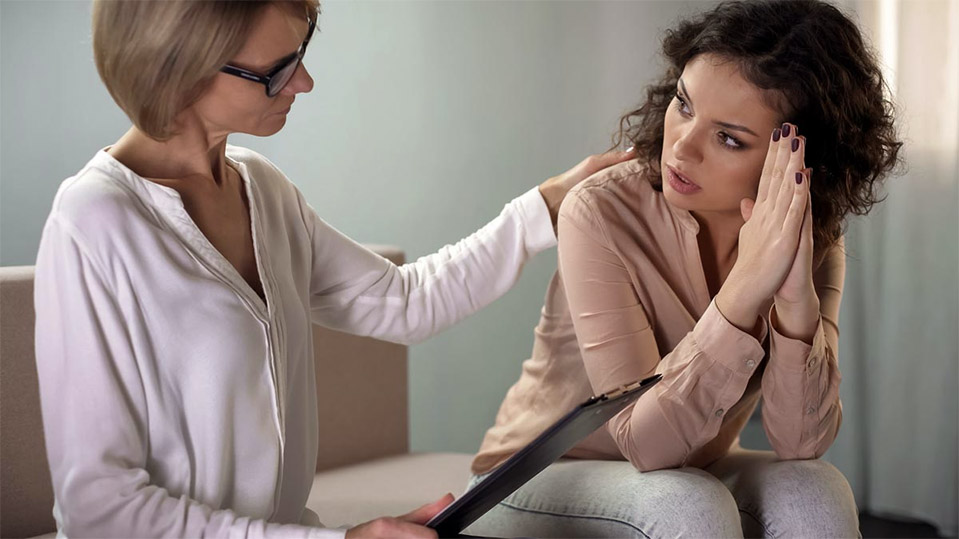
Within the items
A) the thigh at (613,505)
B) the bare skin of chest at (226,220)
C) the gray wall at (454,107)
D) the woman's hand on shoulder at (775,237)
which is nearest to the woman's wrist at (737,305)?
the woman's hand on shoulder at (775,237)

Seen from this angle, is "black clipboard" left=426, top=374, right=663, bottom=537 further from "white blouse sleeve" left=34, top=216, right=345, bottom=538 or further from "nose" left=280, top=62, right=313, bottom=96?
"nose" left=280, top=62, right=313, bottom=96

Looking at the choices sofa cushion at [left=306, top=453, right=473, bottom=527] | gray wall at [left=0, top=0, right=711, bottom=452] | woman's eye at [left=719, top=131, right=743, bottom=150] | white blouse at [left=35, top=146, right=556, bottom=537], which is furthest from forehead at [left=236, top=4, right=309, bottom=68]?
gray wall at [left=0, top=0, right=711, bottom=452]

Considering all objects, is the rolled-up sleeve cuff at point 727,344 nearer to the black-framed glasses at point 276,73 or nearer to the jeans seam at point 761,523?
the jeans seam at point 761,523

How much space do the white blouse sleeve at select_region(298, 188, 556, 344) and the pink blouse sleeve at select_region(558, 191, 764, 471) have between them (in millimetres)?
86

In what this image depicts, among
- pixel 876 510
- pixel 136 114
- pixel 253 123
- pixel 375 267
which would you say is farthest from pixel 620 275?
pixel 876 510

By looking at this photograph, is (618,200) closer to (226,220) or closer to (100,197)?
(226,220)

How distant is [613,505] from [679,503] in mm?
94

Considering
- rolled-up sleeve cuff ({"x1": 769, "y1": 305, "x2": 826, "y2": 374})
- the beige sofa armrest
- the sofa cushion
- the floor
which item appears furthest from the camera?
the floor

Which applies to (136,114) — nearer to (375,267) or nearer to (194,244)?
(194,244)

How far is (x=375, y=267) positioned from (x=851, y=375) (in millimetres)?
1713

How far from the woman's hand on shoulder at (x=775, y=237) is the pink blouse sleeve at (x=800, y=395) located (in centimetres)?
8

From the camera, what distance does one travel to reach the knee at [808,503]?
130cm

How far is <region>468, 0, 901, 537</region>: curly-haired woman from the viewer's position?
51.0 inches

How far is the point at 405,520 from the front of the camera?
3.57 feet
